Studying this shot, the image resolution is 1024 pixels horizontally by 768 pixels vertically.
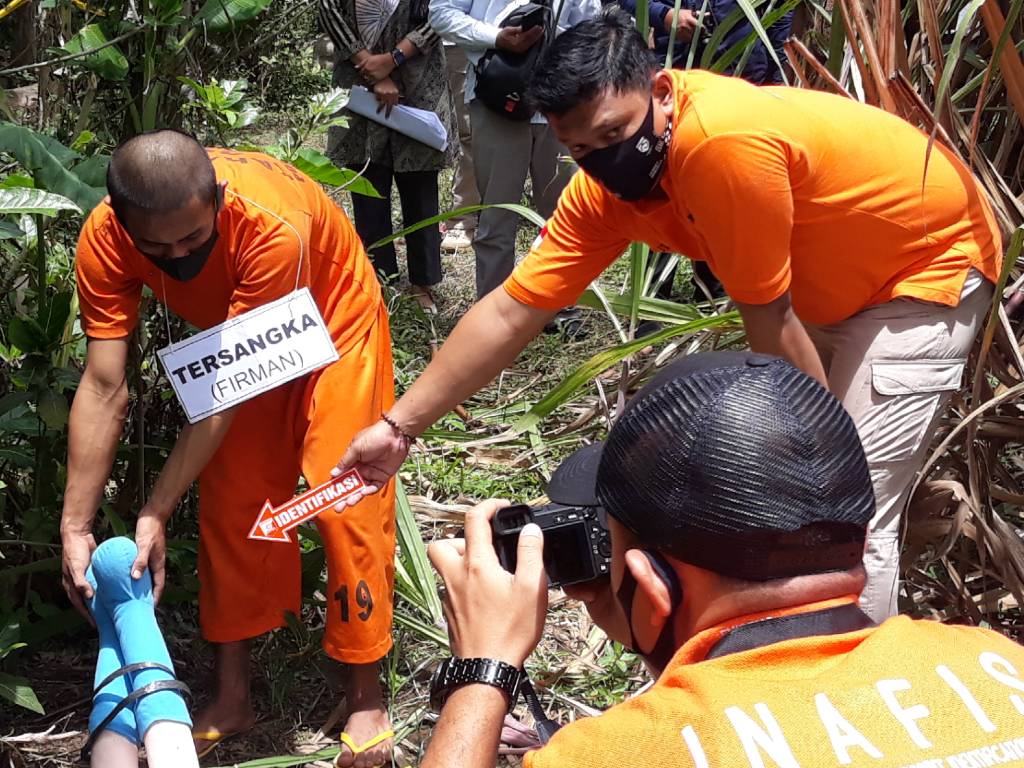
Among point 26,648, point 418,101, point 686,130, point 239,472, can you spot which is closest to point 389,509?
point 239,472

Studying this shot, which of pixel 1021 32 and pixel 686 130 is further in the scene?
pixel 1021 32

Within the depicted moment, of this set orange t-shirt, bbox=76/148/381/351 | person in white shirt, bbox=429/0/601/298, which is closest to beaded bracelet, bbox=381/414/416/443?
orange t-shirt, bbox=76/148/381/351

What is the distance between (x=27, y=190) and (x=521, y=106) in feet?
8.99

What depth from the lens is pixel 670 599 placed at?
1241 mm

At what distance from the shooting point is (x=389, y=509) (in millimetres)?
2893

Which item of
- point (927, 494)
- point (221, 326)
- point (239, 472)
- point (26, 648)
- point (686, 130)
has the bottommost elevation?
point (26, 648)

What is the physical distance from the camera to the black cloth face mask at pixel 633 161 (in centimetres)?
224

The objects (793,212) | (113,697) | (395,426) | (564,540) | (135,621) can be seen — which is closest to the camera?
(564,540)

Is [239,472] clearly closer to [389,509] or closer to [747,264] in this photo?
[389,509]

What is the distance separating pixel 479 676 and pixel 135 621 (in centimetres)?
98

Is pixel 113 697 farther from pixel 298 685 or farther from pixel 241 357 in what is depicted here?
pixel 298 685

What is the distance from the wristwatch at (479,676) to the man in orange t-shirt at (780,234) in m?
1.04

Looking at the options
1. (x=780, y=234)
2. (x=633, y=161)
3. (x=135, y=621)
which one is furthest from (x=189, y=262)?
(x=780, y=234)

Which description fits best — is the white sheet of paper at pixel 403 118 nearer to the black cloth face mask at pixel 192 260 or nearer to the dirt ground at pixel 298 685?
the dirt ground at pixel 298 685
